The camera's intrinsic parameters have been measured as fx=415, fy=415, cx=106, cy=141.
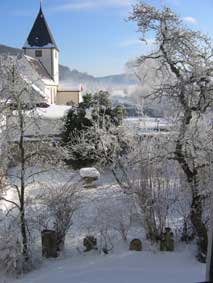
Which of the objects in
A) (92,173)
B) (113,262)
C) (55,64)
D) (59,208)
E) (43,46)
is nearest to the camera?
(113,262)

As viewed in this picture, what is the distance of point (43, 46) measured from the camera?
148 ft

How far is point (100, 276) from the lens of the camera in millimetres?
7254

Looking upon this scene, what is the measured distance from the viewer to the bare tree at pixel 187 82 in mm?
8148

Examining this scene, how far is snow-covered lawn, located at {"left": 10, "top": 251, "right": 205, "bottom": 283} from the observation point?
7066 millimetres

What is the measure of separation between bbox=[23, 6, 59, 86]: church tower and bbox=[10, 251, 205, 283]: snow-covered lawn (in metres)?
38.4

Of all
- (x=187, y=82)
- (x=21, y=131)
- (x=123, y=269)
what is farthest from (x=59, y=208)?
(x=187, y=82)

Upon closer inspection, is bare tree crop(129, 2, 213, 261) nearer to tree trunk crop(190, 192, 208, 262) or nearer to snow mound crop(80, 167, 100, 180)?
tree trunk crop(190, 192, 208, 262)

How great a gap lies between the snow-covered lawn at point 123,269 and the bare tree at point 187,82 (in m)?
0.60

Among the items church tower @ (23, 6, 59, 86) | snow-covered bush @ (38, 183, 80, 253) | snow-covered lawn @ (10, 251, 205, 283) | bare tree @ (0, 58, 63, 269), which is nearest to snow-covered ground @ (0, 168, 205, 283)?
snow-covered lawn @ (10, 251, 205, 283)

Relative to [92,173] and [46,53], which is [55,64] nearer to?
[46,53]

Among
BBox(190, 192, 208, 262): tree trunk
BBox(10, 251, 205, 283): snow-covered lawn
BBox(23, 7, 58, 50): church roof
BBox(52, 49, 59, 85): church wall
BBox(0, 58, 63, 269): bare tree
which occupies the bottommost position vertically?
BBox(10, 251, 205, 283): snow-covered lawn

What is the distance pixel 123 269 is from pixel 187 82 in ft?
12.3

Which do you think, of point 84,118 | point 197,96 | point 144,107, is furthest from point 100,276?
point 84,118

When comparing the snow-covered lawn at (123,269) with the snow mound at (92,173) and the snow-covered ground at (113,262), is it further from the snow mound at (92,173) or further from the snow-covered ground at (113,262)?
the snow mound at (92,173)
